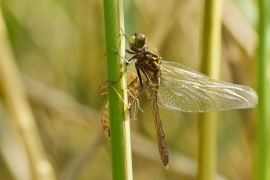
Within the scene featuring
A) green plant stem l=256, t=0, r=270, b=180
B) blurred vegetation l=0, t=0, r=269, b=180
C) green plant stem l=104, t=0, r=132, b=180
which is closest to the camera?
green plant stem l=104, t=0, r=132, b=180

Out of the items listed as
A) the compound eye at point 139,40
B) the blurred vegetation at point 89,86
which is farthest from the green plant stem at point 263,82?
the blurred vegetation at point 89,86

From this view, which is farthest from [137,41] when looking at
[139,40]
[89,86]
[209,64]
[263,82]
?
[89,86]

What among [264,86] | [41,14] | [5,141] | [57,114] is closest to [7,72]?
[5,141]

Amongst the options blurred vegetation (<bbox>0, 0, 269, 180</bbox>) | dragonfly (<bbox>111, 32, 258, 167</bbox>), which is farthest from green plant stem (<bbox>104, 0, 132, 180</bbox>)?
blurred vegetation (<bbox>0, 0, 269, 180</bbox>)

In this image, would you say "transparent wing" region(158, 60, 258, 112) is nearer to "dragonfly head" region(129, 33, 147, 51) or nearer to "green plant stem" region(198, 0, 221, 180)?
"green plant stem" region(198, 0, 221, 180)

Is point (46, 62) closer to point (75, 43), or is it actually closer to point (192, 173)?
point (75, 43)

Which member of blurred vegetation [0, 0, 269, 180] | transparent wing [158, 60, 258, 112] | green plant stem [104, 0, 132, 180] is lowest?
green plant stem [104, 0, 132, 180]

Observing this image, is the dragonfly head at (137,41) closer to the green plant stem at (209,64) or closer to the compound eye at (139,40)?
the compound eye at (139,40)
